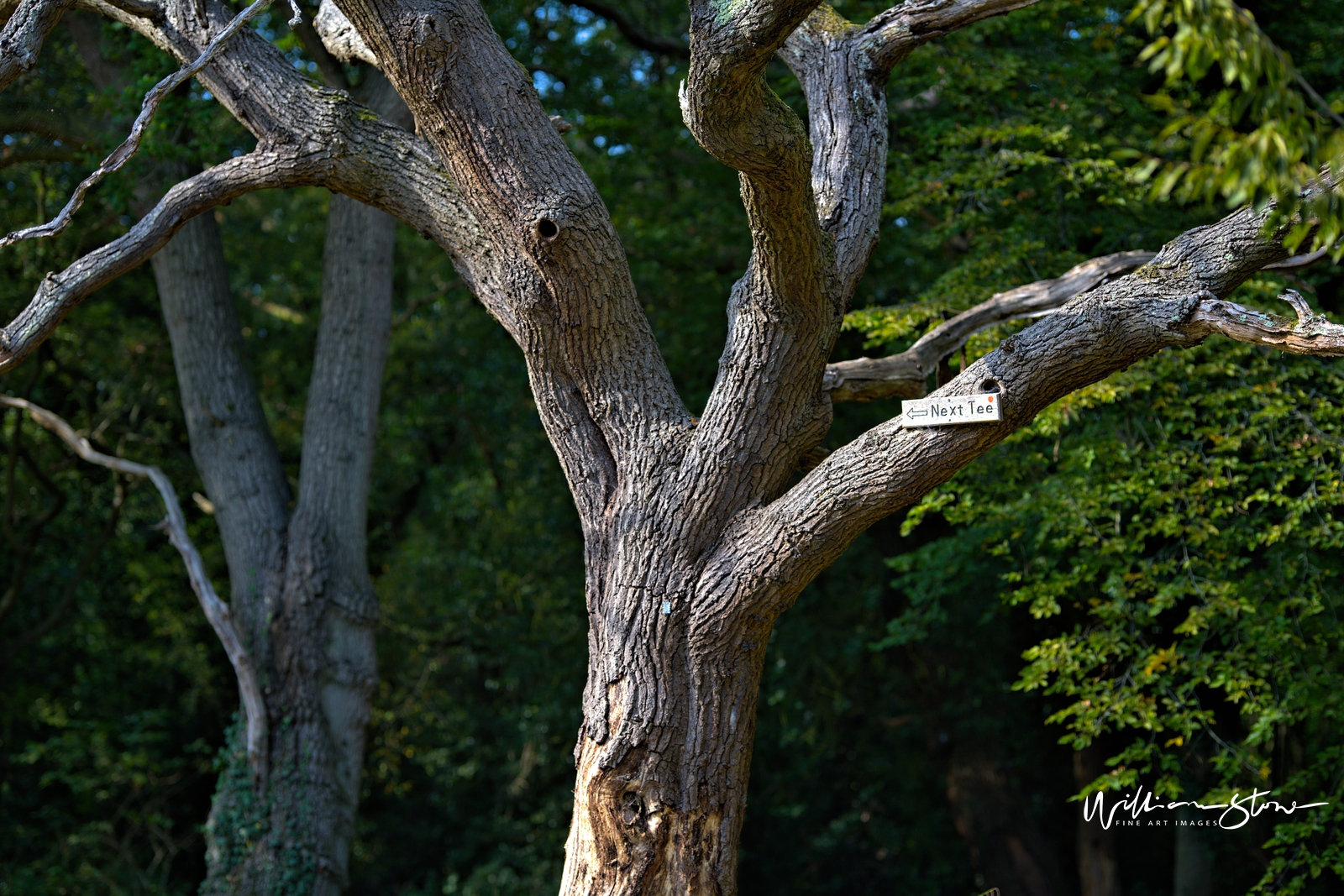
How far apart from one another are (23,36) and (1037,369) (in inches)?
138

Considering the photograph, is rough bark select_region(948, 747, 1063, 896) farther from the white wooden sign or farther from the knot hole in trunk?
the white wooden sign

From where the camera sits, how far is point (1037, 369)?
3.27 metres

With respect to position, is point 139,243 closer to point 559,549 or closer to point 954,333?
point 954,333

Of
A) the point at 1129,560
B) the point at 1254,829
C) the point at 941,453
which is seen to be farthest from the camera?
the point at 1254,829

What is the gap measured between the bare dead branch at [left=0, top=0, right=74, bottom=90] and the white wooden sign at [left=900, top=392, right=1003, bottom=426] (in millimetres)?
3162

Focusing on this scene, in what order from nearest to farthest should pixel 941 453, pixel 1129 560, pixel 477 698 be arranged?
pixel 941 453 → pixel 1129 560 → pixel 477 698

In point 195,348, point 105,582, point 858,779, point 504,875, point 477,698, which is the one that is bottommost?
point 504,875

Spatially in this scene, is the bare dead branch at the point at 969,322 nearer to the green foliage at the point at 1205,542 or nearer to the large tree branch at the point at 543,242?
the green foliage at the point at 1205,542

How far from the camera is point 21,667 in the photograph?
9.95 meters

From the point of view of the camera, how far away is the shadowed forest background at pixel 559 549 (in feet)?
21.2

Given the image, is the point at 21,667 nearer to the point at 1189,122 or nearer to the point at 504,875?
the point at 504,875

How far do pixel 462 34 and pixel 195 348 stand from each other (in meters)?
4.43

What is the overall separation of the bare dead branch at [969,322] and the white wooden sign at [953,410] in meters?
0.94

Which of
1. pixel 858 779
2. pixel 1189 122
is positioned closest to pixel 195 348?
pixel 1189 122
